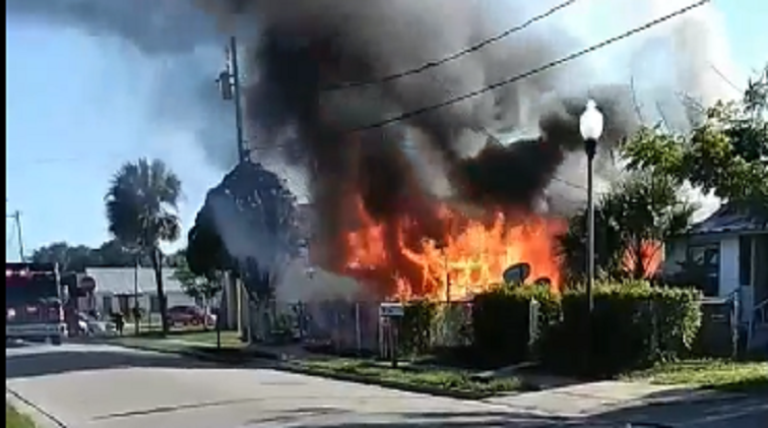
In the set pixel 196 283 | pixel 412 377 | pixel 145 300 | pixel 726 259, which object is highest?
pixel 726 259

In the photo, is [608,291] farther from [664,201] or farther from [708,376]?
[664,201]

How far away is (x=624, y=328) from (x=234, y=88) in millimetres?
6732

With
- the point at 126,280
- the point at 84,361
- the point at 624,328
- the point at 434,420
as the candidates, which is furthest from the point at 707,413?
the point at 84,361

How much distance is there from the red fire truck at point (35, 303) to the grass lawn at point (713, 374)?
645cm

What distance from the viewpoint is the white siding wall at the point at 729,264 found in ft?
65.3

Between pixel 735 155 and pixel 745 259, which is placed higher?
pixel 735 155

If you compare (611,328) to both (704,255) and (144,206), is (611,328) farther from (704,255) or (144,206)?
(704,255)

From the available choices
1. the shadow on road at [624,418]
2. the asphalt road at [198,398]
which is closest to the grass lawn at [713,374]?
the shadow on road at [624,418]

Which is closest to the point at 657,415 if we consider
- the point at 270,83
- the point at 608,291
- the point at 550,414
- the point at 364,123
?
the point at 550,414

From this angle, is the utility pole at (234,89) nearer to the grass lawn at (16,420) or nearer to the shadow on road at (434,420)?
the grass lawn at (16,420)

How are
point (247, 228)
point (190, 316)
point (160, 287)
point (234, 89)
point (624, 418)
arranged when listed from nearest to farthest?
1. point (624, 418)
2. point (234, 89)
3. point (160, 287)
4. point (247, 228)
5. point (190, 316)

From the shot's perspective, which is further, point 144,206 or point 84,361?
point 84,361

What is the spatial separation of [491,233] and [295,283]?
3.89 m

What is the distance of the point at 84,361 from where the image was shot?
16.5 m
